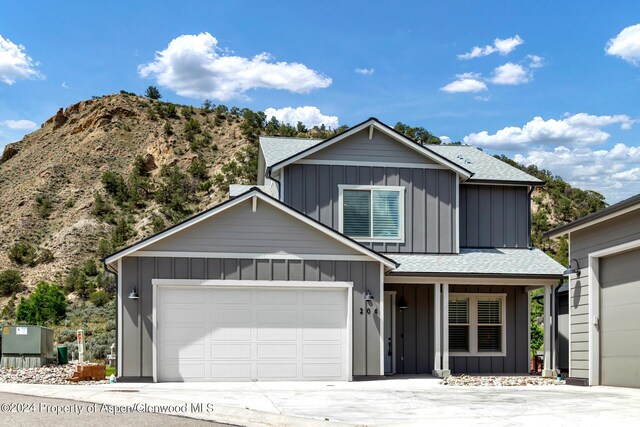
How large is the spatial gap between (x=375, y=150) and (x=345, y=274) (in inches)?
169

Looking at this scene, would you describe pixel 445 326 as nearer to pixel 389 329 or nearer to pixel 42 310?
pixel 389 329

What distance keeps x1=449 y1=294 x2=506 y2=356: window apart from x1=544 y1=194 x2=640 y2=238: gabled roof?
367 cm

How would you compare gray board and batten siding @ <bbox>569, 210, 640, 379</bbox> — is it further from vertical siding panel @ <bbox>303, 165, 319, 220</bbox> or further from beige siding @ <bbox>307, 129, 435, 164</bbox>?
vertical siding panel @ <bbox>303, 165, 319, 220</bbox>

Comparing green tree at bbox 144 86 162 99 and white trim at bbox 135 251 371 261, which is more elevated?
green tree at bbox 144 86 162 99

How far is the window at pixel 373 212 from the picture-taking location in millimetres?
20016

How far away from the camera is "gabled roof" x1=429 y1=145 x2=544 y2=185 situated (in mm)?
21109

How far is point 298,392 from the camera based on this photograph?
14242 mm

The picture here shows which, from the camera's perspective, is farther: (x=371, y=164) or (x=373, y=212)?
(x=371, y=164)

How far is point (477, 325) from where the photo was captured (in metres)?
20.2

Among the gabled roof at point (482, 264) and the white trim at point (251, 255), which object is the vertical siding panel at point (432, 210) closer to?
A: the gabled roof at point (482, 264)

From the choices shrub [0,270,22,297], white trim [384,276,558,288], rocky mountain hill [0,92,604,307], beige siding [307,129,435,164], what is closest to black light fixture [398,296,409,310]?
white trim [384,276,558,288]

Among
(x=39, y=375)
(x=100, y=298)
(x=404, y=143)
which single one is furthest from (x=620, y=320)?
(x=100, y=298)

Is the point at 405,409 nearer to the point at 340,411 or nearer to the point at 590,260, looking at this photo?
the point at 340,411

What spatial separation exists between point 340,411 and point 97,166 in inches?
2070
